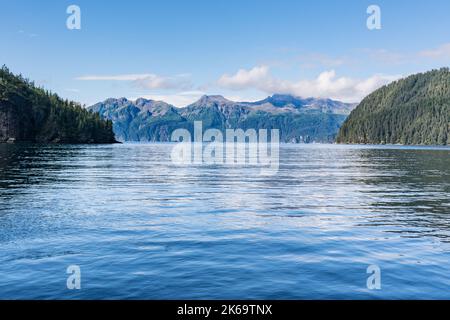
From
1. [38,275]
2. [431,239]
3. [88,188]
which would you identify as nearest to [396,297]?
[431,239]

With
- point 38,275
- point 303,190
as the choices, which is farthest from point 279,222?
point 303,190

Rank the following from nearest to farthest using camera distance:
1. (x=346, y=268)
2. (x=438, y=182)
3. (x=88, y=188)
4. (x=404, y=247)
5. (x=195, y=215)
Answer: (x=346, y=268)
(x=404, y=247)
(x=195, y=215)
(x=88, y=188)
(x=438, y=182)

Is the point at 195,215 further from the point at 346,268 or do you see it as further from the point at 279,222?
the point at 346,268

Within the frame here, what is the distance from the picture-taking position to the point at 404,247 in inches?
951

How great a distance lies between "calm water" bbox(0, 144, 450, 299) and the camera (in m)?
17.2

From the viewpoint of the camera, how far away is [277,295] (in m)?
16.2

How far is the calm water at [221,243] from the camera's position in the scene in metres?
17.2

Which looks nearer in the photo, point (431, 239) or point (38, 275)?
point (38, 275)

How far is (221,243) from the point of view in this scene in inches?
962

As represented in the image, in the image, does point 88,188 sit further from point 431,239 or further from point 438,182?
point 438,182

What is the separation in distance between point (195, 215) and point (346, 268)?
598 inches

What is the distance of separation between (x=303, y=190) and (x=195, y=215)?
20.0 metres
